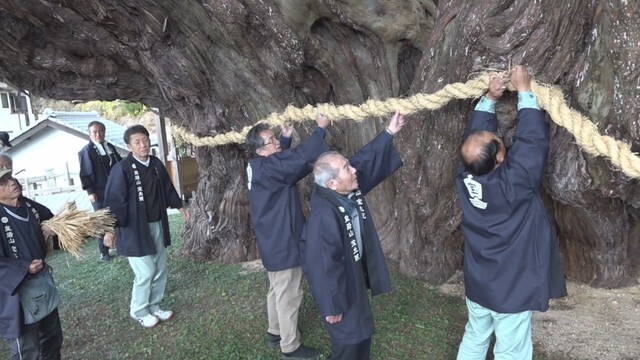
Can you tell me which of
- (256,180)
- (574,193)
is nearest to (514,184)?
(574,193)

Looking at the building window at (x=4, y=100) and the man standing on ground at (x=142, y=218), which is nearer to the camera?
the man standing on ground at (x=142, y=218)

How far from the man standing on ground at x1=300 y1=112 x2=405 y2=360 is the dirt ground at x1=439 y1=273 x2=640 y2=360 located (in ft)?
5.20

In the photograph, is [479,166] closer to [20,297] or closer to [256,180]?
[256,180]

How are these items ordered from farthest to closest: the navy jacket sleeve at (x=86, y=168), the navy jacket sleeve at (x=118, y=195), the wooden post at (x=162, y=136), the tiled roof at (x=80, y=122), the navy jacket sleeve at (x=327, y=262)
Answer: the tiled roof at (x=80, y=122), the wooden post at (x=162, y=136), the navy jacket sleeve at (x=86, y=168), the navy jacket sleeve at (x=118, y=195), the navy jacket sleeve at (x=327, y=262)

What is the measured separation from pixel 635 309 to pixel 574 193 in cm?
174

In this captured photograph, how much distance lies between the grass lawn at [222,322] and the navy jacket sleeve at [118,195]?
3.61 ft

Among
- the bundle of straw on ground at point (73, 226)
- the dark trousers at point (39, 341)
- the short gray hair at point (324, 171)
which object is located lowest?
the dark trousers at point (39, 341)

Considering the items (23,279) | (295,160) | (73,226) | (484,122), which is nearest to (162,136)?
(73,226)

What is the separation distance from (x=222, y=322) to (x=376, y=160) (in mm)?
2253

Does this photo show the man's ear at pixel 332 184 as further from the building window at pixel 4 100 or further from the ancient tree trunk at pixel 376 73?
the building window at pixel 4 100

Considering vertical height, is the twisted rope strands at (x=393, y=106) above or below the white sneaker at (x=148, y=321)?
above

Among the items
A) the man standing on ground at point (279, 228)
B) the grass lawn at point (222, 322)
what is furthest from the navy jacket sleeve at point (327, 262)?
the grass lawn at point (222, 322)

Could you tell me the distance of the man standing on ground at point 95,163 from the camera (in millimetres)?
6074

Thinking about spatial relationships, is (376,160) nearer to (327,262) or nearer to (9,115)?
(327,262)
